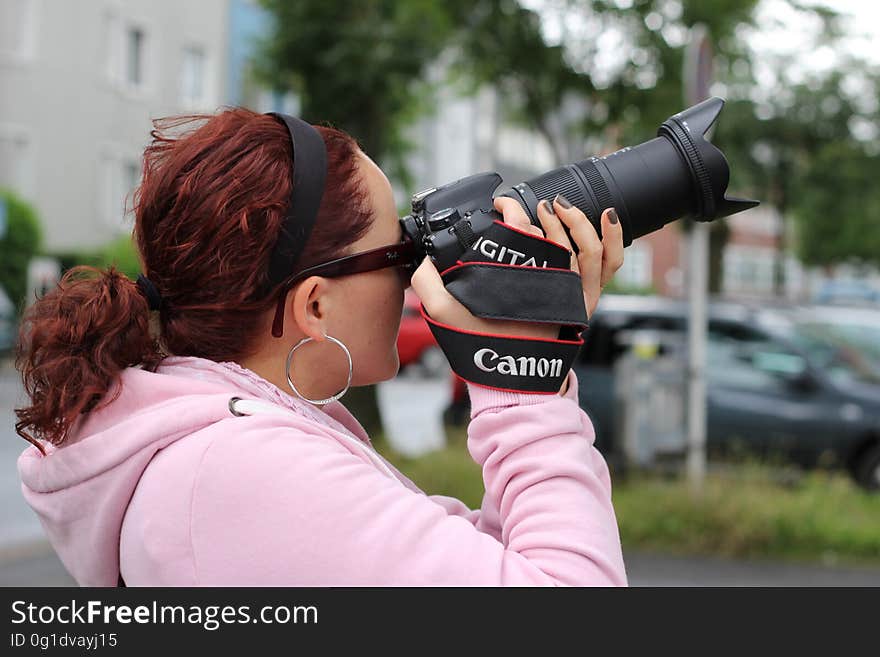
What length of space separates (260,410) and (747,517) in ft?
17.5

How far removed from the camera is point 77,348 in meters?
1.16

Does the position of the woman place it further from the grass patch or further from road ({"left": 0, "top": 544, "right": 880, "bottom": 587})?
the grass patch

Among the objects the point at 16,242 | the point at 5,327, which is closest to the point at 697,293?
the point at 5,327

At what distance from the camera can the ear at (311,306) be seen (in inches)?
47.4

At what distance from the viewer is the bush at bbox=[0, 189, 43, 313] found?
18.2m

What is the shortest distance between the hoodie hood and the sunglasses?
0.28 ft

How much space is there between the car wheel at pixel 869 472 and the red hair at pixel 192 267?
7.35 meters

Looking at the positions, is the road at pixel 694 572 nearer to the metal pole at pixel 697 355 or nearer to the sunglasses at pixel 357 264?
the metal pole at pixel 697 355

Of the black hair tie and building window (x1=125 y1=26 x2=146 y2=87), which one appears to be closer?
the black hair tie

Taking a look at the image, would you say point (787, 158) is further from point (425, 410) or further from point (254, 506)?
Result: point (254, 506)

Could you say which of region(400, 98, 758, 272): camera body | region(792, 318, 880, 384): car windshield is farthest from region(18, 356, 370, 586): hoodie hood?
region(792, 318, 880, 384): car windshield

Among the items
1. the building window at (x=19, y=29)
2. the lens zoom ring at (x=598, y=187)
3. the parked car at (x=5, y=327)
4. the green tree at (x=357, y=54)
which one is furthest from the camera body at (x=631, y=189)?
the building window at (x=19, y=29)
